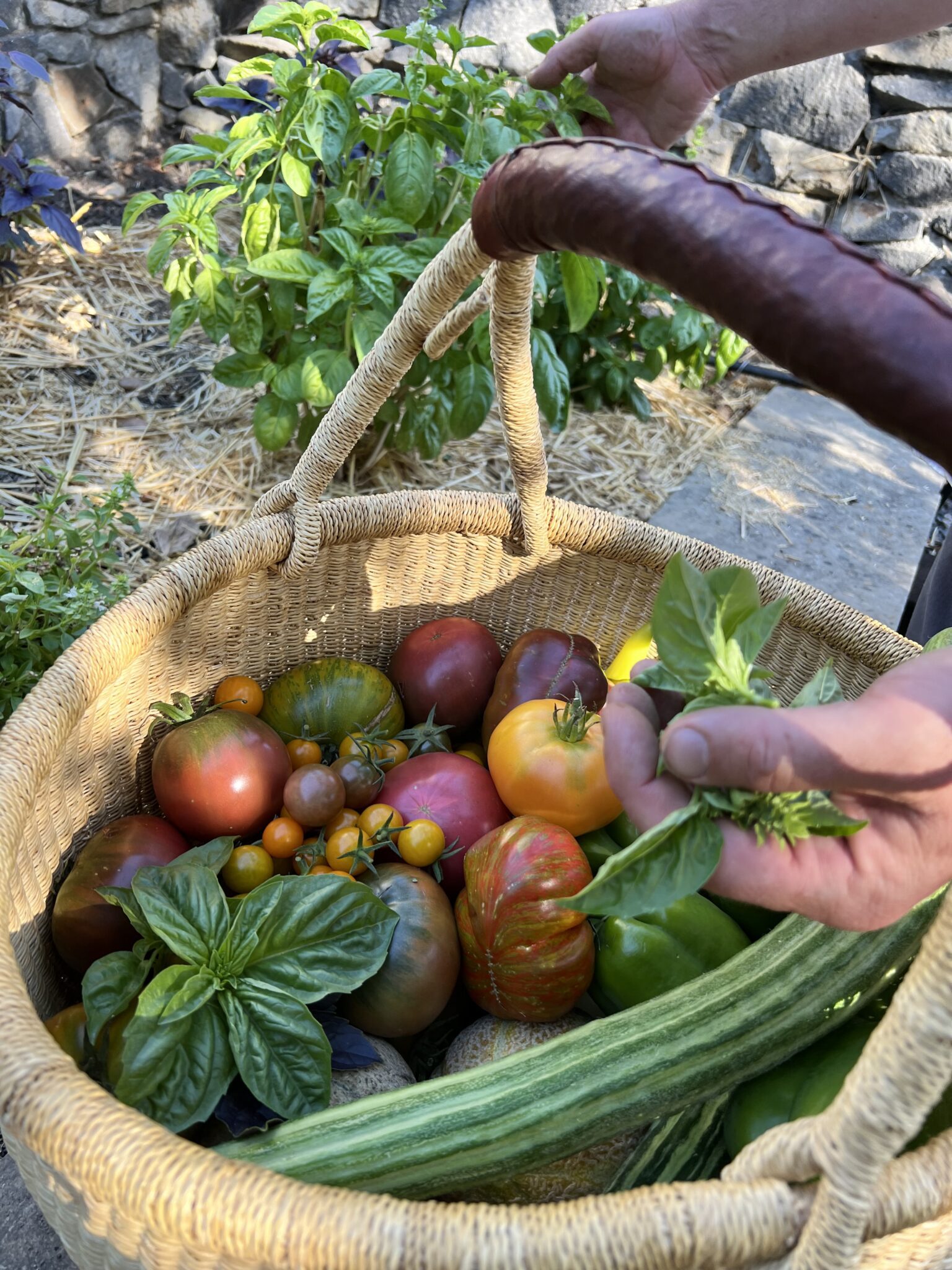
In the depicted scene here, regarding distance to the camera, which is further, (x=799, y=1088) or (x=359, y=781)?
(x=359, y=781)

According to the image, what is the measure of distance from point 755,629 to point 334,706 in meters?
0.68

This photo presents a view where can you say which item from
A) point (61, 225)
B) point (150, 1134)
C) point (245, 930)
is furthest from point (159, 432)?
point (150, 1134)

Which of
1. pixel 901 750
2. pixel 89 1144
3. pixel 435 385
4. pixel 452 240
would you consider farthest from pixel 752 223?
pixel 435 385

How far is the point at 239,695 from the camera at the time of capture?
3.71 feet

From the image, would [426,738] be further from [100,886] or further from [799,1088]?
[799,1088]

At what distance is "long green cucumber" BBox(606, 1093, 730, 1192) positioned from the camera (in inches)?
30.6

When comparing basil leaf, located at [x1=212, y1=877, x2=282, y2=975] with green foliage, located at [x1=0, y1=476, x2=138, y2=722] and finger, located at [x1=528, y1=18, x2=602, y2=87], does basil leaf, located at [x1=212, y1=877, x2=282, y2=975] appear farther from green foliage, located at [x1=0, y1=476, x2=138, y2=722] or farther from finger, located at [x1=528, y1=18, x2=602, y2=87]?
finger, located at [x1=528, y1=18, x2=602, y2=87]

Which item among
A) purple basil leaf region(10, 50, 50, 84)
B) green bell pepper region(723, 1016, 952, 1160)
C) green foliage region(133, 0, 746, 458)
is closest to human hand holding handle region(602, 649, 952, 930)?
green bell pepper region(723, 1016, 952, 1160)

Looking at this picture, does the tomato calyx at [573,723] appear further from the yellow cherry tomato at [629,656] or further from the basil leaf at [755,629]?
the basil leaf at [755,629]

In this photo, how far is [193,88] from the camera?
2.82m

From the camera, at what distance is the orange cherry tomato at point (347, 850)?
0.95 metres

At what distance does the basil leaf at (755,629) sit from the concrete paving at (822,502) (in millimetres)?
1493

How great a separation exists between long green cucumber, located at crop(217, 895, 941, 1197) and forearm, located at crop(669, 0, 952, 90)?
2.97 ft

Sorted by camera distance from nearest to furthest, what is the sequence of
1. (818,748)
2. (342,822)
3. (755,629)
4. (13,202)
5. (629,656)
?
(818,748) → (755,629) → (342,822) → (629,656) → (13,202)
